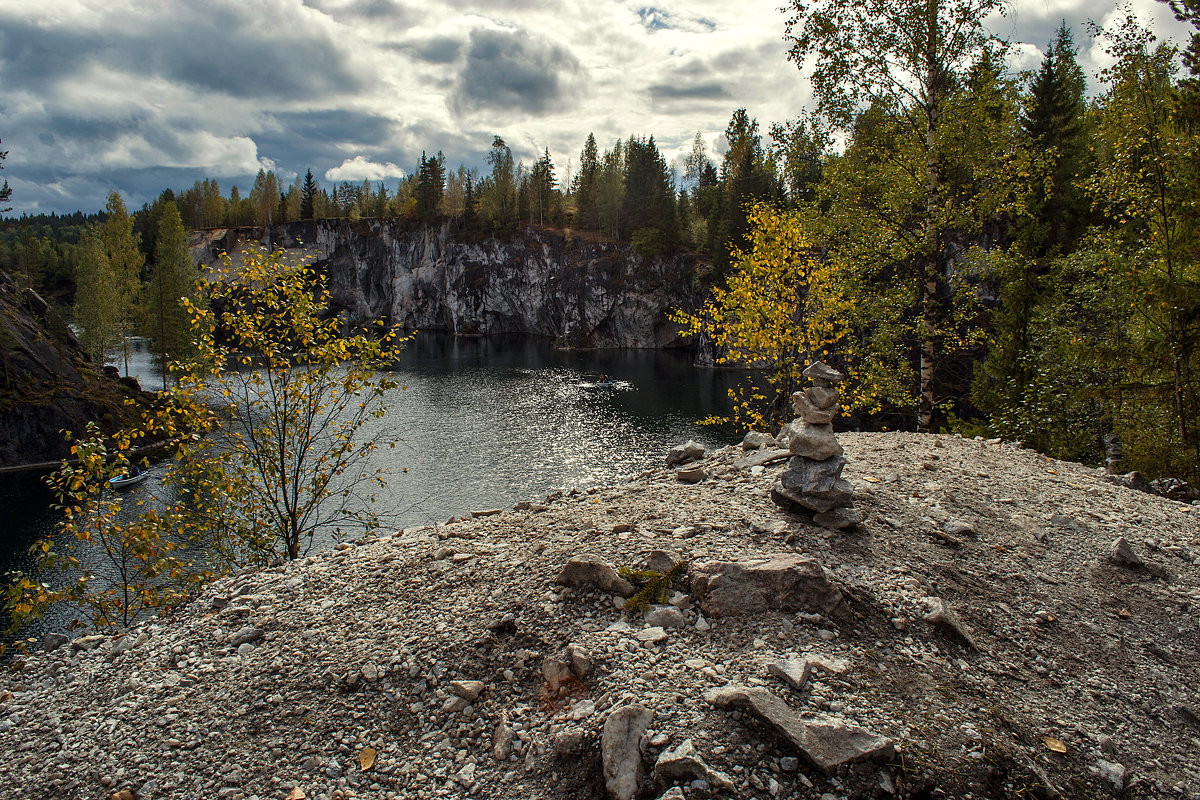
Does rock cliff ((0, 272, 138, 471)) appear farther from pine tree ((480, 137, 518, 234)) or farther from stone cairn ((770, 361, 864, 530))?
pine tree ((480, 137, 518, 234))

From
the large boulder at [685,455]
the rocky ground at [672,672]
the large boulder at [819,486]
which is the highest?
the large boulder at [819,486]

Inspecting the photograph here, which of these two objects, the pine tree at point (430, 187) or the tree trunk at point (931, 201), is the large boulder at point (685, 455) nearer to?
the tree trunk at point (931, 201)

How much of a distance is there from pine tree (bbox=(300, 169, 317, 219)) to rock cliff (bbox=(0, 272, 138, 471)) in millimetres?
101523

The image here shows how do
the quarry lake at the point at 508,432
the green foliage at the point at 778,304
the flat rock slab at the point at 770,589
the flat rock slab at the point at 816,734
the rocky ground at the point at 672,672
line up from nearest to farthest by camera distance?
the flat rock slab at the point at 816,734 → the rocky ground at the point at 672,672 → the flat rock slab at the point at 770,589 → the green foliage at the point at 778,304 → the quarry lake at the point at 508,432

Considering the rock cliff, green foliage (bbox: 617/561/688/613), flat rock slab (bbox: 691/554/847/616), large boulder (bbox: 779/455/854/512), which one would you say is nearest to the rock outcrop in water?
the rock cliff

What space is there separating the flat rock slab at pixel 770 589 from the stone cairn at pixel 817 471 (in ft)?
5.88

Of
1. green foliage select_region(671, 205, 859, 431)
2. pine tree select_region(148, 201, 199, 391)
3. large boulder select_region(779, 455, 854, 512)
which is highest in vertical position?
pine tree select_region(148, 201, 199, 391)

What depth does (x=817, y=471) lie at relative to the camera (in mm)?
8539

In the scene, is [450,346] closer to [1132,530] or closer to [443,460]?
[443,460]

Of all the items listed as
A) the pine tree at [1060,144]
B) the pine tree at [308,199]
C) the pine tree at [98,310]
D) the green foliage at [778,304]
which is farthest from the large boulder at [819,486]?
the pine tree at [308,199]

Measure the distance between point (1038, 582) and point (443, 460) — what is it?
118ft

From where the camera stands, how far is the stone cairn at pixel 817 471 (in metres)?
8.34

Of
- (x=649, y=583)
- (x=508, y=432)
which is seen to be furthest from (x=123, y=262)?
(x=649, y=583)

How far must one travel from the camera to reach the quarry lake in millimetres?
32438
